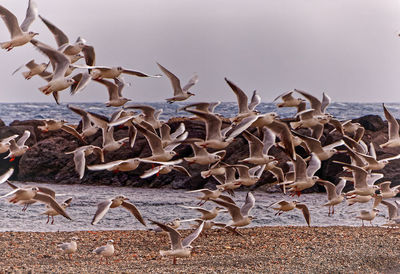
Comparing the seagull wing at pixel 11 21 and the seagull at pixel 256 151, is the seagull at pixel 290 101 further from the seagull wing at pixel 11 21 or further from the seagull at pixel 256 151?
the seagull wing at pixel 11 21

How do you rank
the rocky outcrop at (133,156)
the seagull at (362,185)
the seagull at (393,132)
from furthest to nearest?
the rocky outcrop at (133,156), the seagull at (393,132), the seagull at (362,185)

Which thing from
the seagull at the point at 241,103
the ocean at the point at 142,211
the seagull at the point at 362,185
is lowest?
the ocean at the point at 142,211

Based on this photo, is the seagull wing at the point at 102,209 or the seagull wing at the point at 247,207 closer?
the seagull wing at the point at 102,209

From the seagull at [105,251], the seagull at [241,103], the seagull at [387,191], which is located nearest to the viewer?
the seagull at [105,251]

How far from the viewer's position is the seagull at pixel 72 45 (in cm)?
1036

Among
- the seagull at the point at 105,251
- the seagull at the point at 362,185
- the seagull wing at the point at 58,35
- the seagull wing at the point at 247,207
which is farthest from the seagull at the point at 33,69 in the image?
the seagull at the point at 362,185

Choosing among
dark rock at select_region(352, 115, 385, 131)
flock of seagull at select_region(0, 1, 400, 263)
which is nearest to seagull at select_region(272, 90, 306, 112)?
flock of seagull at select_region(0, 1, 400, 263)

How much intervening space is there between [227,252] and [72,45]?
456 cm

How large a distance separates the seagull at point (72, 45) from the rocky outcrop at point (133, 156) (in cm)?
912

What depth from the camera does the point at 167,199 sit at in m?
18.8

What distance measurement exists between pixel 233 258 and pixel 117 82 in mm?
4384

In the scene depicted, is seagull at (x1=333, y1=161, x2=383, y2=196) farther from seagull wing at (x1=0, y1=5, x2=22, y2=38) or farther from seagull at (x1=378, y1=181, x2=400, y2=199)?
seagull wing at (x1=0, y1=5, x2=22, y2=38)

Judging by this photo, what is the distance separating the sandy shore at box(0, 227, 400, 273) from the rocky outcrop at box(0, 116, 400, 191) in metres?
6.24

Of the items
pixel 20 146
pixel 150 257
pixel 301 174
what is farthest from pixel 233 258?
pixel 20 146
